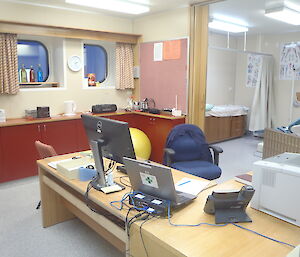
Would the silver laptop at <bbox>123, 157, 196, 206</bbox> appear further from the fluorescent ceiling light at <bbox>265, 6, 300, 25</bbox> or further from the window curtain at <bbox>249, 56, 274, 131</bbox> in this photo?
the window curtain at <bbox>249, 56, 274, 131</bbox>

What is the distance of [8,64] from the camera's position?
452 cm

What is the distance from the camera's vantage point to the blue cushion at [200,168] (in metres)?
3.41

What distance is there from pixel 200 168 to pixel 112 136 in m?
1.63

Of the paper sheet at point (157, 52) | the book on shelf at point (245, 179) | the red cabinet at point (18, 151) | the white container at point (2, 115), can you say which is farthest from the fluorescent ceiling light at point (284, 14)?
the white container at point (2, 115)

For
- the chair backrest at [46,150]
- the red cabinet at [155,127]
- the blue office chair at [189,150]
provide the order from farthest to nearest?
the red cabinet at [155,127], the blue office chair at [189,150], the chair backrest at [46,150]

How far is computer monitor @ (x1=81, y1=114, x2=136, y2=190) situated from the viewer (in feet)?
7.00

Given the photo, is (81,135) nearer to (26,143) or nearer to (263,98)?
(26,143)

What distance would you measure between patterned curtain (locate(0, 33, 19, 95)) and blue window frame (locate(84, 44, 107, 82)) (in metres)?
1.64

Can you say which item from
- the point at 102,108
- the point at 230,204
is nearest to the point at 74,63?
the point at 102,108

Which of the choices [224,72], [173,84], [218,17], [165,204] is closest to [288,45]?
[224,72]

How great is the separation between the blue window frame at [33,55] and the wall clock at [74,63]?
537mm

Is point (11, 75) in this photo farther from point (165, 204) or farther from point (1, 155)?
point (165, 204)

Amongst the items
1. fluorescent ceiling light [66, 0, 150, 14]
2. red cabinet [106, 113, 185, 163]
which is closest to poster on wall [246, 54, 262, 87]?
red cabinet [106, 113, 185, 163]

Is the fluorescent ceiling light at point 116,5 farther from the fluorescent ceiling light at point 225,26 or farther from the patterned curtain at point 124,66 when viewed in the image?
the fluorescent ceiling light at point 225,26
